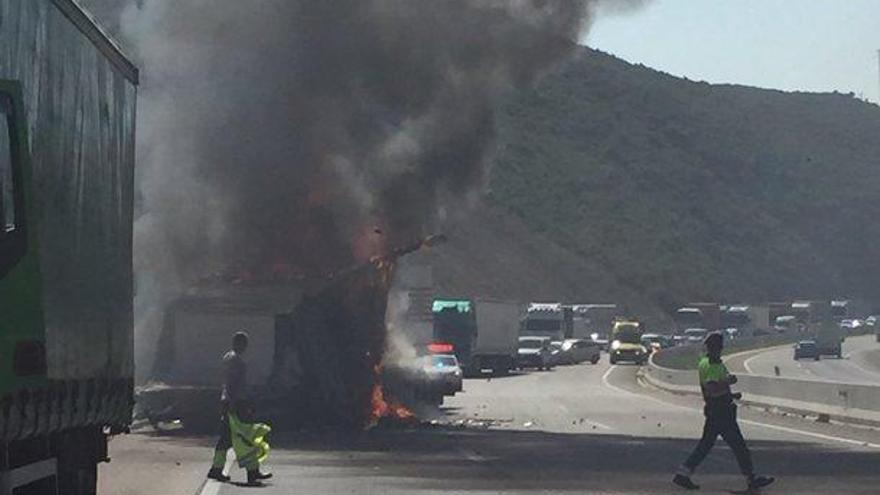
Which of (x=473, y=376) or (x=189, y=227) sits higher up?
(x=189, y=227)

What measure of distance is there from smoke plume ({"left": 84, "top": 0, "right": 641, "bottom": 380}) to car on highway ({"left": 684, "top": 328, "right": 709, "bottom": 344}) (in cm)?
6005

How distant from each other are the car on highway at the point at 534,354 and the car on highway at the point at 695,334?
1712cm

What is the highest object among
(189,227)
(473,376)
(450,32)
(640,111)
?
(640,111)

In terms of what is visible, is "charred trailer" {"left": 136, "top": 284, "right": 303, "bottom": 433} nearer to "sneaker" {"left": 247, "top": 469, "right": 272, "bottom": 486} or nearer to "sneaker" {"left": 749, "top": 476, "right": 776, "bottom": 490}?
"sneaker" {"left": 247, "top": 469, "right": 272, "bottom": 486}

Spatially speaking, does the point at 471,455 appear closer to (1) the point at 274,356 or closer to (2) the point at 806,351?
(1) the point at 274,356

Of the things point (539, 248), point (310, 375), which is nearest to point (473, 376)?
point (310, 375)

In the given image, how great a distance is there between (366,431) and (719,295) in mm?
96051

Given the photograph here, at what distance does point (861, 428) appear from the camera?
31.6 m

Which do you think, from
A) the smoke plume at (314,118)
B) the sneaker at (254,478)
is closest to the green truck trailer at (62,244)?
the sneaker at (254,478)

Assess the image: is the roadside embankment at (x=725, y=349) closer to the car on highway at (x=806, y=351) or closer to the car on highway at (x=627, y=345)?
the car on highway at (x=627, y=345)

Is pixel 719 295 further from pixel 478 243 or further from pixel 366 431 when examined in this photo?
pixel 366 431

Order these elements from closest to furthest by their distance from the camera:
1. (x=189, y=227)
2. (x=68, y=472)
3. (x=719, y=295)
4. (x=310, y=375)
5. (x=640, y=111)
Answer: (x=68, y=472), (x=310, y=375), (x=189, y=227), (x=719, y=295), (x=640, y=111)

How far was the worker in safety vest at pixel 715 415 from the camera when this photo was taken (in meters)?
18.8

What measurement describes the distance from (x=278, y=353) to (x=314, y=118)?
6103 millimetres
